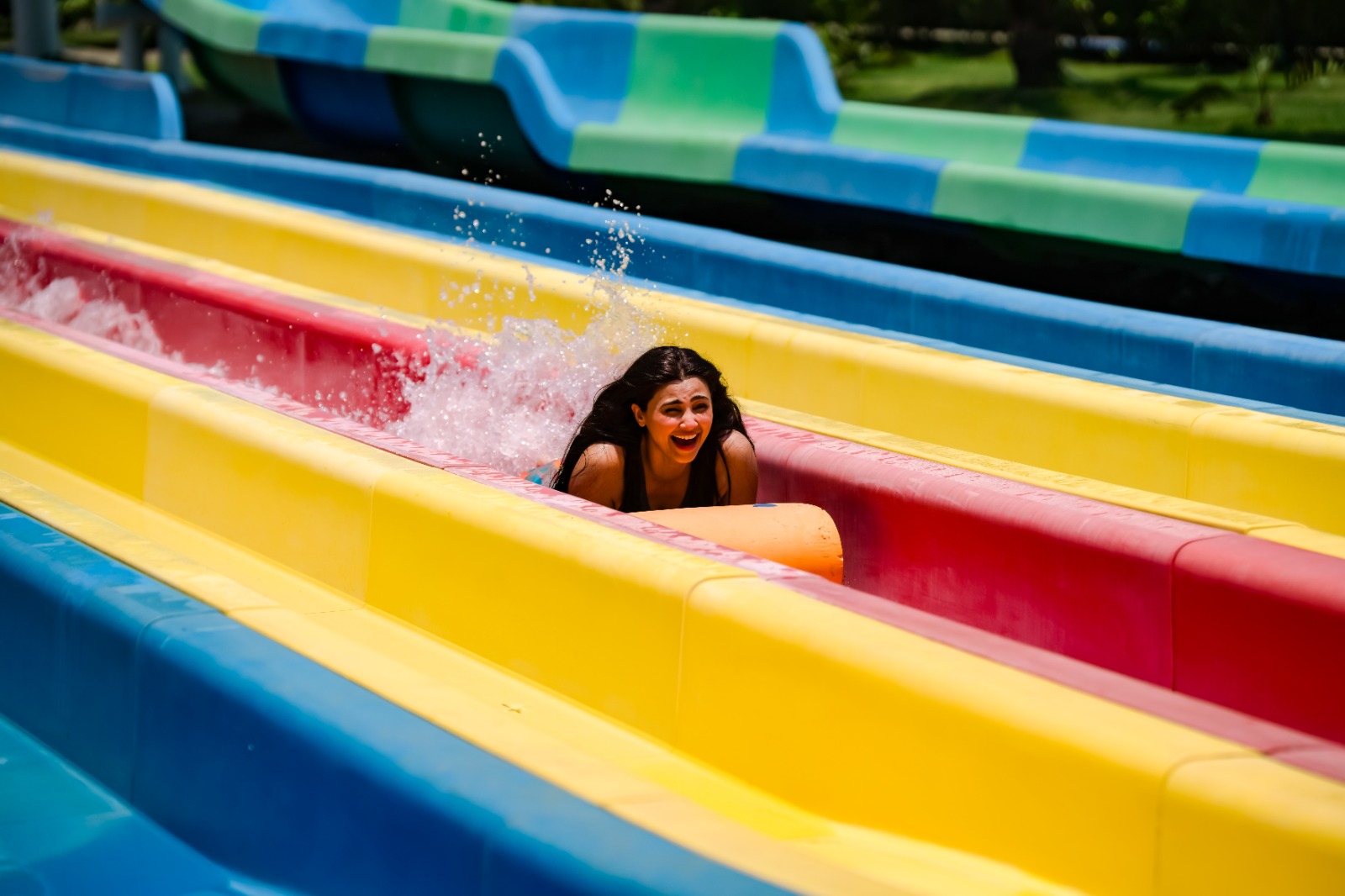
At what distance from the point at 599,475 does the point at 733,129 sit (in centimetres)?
668

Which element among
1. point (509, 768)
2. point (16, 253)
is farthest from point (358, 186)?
point (509, 768)

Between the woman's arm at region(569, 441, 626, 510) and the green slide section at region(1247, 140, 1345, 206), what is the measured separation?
4.86 meters

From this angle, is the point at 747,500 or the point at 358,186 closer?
the point at 747,500

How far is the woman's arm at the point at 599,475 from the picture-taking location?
3.56m

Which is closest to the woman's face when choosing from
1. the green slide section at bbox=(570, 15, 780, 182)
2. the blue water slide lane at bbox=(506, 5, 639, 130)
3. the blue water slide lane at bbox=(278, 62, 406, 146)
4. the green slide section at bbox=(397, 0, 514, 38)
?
the green slide section at bbox=(570, 15, 780, 182)

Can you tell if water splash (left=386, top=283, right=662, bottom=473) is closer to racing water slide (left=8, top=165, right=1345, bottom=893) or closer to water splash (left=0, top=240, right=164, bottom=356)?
racing water slide (left=8, top=165, right=1345, bottom=893)

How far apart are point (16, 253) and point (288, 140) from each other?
4.84 metres

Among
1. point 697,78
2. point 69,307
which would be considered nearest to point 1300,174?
point 697,78

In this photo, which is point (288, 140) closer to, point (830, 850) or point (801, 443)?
point (801, 443)

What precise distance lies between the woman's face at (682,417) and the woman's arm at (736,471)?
0.09 metres

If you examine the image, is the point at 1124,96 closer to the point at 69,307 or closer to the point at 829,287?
the point at 829,287

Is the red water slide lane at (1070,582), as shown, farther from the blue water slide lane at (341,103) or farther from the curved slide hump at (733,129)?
the blue water slide lane at (341,103)

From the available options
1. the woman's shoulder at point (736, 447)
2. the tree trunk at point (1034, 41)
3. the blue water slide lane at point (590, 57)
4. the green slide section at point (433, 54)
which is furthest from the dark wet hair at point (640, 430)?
the tree trunk at point (1034, 41)

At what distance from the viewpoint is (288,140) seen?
11.5 m
